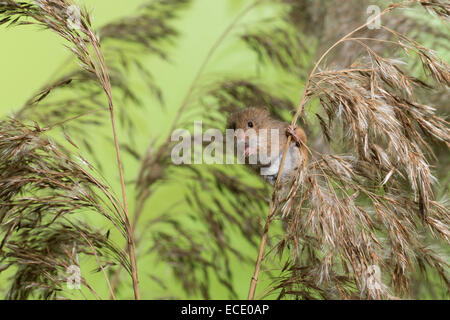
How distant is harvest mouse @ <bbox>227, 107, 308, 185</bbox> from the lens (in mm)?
1793

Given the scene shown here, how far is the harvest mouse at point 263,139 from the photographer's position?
1.79 meters

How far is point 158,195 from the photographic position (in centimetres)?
275

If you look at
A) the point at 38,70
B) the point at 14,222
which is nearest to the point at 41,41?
the point at 38,70

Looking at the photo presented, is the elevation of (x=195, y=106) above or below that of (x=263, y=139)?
above

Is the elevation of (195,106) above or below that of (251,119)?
above

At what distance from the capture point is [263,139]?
1.81 m

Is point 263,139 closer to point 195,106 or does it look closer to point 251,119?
point 251,119

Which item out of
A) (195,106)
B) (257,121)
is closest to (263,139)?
(257,121)

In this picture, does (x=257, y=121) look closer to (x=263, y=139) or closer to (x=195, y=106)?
(x=263, y=139)

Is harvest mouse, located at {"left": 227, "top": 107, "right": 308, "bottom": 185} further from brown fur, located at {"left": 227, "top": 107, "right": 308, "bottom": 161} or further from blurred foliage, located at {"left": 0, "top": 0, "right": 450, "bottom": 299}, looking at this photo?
blurred foliage, located at {"left": 0, "top": 0, "right": 450, "bottom": 299}

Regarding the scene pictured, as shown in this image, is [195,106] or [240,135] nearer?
[240,135]

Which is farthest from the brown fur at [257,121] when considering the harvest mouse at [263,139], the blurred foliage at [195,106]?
the blurred foliage at [195,106]

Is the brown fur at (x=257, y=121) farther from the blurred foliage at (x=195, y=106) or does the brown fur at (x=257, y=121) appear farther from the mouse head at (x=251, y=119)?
the blurred foliage at (x=195, y=106)
